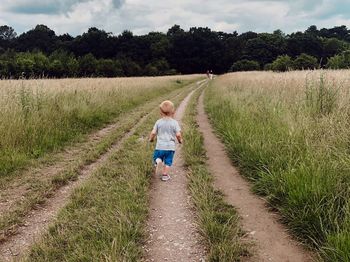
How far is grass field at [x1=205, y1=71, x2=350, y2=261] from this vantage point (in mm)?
4055

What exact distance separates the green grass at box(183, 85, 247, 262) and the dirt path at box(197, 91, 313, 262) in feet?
0.47

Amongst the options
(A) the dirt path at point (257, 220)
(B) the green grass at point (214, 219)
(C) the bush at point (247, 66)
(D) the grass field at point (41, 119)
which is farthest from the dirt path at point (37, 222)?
(C) the bush at point (247, 66)

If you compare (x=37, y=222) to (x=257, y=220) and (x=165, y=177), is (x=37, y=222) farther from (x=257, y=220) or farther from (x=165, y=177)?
(x=257, y=220)

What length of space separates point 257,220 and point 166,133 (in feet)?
8.81

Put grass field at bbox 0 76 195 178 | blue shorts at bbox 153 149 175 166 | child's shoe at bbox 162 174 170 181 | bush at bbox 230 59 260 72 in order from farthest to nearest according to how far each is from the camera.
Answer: bush at bbox 230 59 260 72 → grass field at bbox 0 76 195 178 → blue shorts at bbox 153 149 175 166 → child's shoe at bbox 162 174 170 181

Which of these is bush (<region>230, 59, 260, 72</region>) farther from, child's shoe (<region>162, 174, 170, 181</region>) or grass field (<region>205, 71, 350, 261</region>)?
child's shoe (<region>162, 174, 170, 181</region>)

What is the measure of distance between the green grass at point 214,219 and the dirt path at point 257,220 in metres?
0.14

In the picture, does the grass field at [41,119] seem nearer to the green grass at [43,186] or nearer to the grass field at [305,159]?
the green grass at [43,186]

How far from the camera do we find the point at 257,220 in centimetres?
465

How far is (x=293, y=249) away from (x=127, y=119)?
9.98 metres

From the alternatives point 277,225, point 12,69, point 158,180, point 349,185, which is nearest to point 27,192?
point 158,180

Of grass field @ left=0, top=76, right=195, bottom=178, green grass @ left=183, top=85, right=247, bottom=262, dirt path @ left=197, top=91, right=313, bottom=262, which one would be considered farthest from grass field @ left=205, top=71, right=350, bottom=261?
grass field @ left=0, top=76, right=195, bottom=178

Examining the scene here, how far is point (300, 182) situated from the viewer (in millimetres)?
4723

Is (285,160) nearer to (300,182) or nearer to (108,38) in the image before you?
(300,182)
